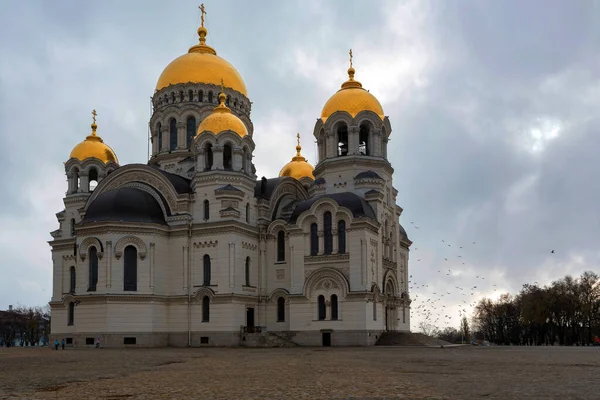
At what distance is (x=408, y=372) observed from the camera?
20.9 meters

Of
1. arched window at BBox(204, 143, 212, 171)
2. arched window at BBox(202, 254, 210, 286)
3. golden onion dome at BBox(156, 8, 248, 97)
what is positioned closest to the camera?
arched window at BBox(202, 254, 210, 286)

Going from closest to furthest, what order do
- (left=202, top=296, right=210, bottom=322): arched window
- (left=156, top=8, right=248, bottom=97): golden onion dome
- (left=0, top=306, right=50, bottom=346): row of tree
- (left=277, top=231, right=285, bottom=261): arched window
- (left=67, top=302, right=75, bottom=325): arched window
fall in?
(left=202, top=296, right=210, bottom=322): arched window → (left=277, top=231, right=285, bottom=261): arched window → (left=67, top=302, right=75, bottom=325): arched window → (left=156, top=8, right=248, bottom=97): golden onion dome → (left=0, top=306, right=50, bottom=346): row of tree

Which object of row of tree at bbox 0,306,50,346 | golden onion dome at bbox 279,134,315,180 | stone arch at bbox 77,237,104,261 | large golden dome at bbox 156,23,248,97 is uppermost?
large golden dome at bbox 156,23,248,97

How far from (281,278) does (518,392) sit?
36.5 metres

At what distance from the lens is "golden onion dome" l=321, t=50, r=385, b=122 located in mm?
51844

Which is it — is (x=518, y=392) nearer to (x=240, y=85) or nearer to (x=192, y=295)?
(x=192, y=295)

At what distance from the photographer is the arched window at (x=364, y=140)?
170 feet

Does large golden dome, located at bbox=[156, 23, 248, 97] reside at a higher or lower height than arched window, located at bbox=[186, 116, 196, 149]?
higher

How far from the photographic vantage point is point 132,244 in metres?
48.0

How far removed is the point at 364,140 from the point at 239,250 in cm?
1227

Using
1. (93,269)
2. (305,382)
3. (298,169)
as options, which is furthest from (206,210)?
(305,382)

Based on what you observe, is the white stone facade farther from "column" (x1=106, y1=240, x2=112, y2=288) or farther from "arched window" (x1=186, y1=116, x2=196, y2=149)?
"arched window" (x1=186, y1=116, x2=196, y2=149)

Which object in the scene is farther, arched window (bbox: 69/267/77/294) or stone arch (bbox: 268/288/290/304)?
arched window (bbox: 69/267/77/294)

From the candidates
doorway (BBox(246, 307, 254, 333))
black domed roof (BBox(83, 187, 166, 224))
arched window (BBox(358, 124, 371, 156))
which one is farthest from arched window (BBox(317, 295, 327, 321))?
black domed roof (BBox(83, 187, 166, 224))
